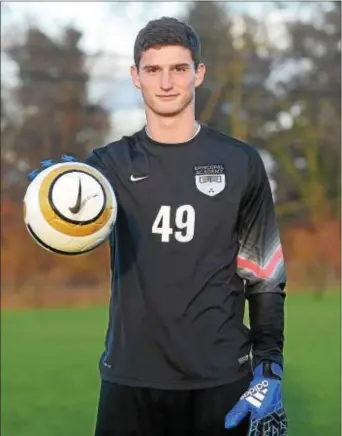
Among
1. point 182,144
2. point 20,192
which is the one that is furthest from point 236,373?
point 20,192

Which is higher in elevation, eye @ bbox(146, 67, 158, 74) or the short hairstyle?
the short hairstyle

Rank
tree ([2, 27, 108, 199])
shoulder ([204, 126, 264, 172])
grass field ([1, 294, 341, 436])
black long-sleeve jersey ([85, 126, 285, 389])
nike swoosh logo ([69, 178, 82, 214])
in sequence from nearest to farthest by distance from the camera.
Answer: nike swoosh logo ([69, 178, 82, 214]), black long-sleeve jersey ([85, 126, 285, 389]), shoulder ([204, 126, 264, 172]), grass field ([1, 294, 341, 436]), tree ([2, 27, 108, 199])

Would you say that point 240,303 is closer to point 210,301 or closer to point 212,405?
point 210,301

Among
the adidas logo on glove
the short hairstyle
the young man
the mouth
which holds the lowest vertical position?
the adidas logo on glove

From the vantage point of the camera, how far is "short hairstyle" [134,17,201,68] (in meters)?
2.33

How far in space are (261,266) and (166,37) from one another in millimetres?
691

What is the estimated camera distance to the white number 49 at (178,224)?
2.29 metres

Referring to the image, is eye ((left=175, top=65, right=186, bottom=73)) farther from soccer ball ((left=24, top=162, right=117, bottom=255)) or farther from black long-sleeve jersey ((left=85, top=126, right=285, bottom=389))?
soccer ball ((left=24, top=162, right=117, bottom=255))

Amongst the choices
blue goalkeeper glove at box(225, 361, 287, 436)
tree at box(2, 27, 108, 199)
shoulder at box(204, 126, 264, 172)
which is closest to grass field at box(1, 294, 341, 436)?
blue goalkeeper glove at box(225, 361, 287, 436)

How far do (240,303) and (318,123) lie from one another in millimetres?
12634

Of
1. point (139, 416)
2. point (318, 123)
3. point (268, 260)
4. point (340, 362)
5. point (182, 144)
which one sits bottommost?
point (340, 362)

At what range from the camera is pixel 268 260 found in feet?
7.83

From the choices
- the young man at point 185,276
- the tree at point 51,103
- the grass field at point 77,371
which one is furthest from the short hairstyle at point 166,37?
the tree at point 51,103

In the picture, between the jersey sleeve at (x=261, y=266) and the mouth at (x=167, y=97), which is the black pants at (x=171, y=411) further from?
the mouth at (x=167, y=97)
